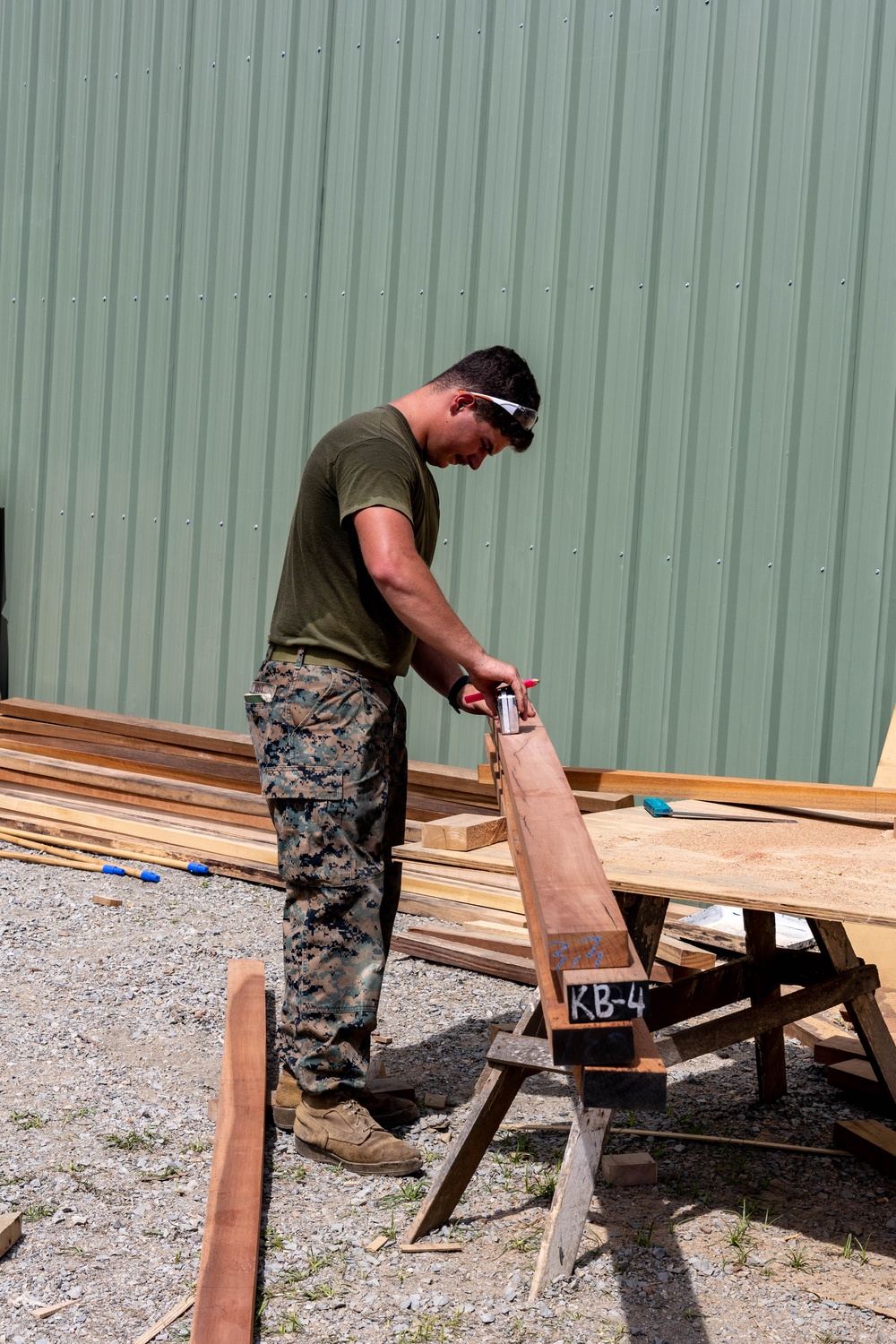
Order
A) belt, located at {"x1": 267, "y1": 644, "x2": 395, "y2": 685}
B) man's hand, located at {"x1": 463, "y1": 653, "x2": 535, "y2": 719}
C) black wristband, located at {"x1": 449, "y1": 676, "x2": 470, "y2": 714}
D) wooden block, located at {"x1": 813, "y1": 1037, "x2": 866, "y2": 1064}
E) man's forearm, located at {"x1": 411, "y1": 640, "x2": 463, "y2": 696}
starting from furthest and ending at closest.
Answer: wooden block, located at {"x1": 813, "y1": 1037, "x2": 866, "y2": 1064}
man's forearm, located at {"x1": 411, "y1": 640, "x2": 463, "y2": 696}
black wristband, located at {"x1": 449, "y1": 676, "x2": 470, "y2": 714}
belt, located at {"x1": 267, "y1": 644, "x2": 395, "y2": 685}
man's hand, located at {"x1": 463, "y1": 653, "x2": 535, "y2": 719}

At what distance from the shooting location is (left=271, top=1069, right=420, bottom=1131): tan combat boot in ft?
11.0

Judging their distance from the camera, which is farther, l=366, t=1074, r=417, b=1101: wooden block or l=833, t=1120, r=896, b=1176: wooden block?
l=366, t=1074, r=417, b=1101: wooden block

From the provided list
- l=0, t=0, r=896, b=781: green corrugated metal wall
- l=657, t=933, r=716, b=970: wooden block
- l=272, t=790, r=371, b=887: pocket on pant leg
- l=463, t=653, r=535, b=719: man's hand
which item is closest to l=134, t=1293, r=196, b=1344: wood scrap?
l=272, t=790, r=371, b=887: pocket on pant leg

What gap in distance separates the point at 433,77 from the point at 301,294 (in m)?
1.38

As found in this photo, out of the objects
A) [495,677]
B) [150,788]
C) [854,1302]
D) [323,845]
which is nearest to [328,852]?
[323,845]

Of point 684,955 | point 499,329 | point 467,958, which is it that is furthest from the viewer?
point 499,329

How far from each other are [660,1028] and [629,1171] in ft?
1.30

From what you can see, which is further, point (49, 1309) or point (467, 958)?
point (467, 958)

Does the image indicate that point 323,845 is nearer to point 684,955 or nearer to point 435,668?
point 435,668

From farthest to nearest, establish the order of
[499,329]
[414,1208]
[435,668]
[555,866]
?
[499,329] < [435,668] < [414,1208] < [555,866]

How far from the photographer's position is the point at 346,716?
316cm

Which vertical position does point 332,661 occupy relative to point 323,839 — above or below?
above

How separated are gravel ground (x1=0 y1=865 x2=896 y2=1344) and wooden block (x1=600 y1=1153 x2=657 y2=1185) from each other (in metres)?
0.03

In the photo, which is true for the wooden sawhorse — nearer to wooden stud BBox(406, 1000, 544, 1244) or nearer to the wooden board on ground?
wooden stud BBox(406, 1000, 544, 1244)
